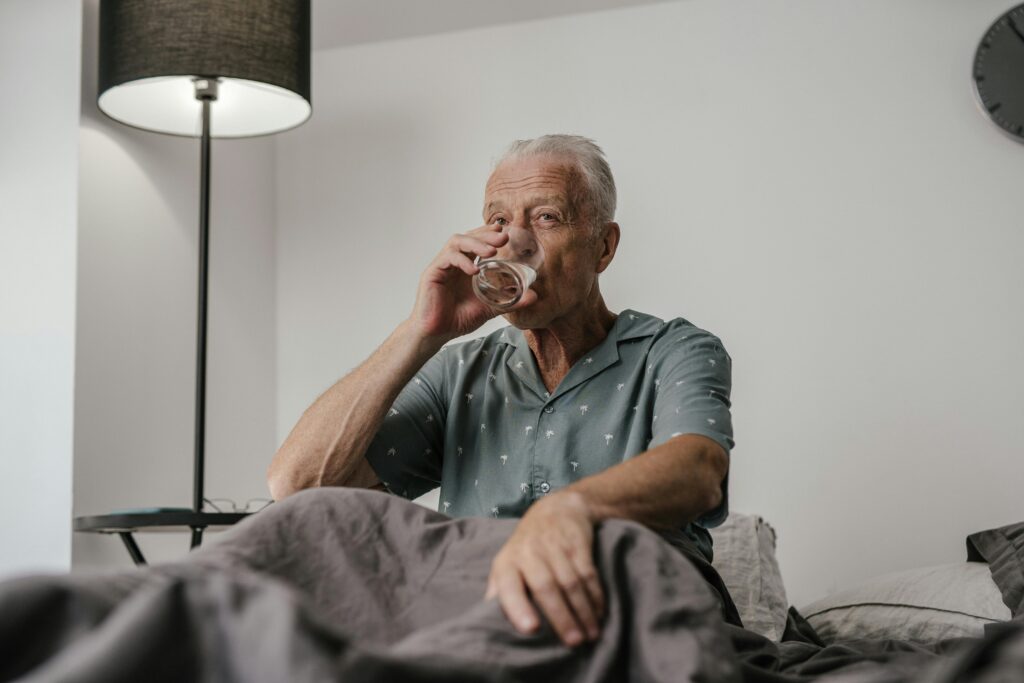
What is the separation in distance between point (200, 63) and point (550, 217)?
42.3 inches

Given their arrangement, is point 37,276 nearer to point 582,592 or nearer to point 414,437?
point 414,437

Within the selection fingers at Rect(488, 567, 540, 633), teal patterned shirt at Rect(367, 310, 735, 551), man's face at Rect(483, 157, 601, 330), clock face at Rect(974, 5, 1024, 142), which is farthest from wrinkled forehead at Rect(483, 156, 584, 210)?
clock face at Rect(974, 5, 1024, 142)

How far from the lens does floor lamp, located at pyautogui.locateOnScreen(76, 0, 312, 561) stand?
245 cm

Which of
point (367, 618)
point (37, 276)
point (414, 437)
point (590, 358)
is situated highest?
point (37, 276)

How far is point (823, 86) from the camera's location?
9.90 feet

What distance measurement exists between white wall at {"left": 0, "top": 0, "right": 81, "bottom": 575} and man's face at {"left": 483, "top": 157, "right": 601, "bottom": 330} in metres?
1.33

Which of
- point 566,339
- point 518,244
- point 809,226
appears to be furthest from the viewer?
point 809,226

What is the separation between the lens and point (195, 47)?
2451mm

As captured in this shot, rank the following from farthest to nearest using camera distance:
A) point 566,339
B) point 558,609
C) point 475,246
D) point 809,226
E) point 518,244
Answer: point 809,226 < point 566,339 < point 518,244 < point 475,246 < point 558,609

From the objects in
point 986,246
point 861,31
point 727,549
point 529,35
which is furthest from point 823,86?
point 727,549

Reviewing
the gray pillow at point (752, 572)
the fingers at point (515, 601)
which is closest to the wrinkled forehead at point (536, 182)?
the gray pillow at point (752, 572)

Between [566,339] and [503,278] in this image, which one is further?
[566,339]

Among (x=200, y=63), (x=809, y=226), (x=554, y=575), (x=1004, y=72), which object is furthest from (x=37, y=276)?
(x=1004, y=72)

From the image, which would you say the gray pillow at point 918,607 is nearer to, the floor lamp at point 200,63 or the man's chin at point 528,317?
the man's chin at point 528,317
